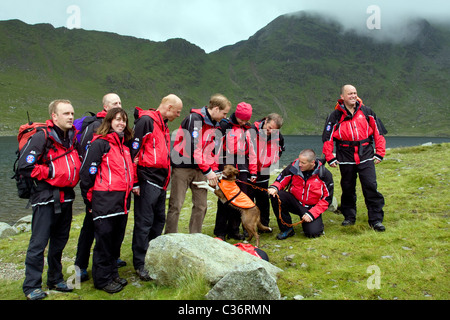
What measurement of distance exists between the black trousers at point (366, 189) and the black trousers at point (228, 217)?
3.01 m

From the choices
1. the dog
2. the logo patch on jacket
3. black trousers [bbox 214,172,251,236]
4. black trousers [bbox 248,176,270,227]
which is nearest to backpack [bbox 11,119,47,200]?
the logo patch on jacket

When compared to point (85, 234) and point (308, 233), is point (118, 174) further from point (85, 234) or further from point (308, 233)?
point (308, 233)

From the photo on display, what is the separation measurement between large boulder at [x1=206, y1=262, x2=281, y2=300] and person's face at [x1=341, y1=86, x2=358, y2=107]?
228 inches

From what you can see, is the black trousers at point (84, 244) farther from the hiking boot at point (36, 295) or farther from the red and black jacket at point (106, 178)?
the hiking boot at point (36, 295)

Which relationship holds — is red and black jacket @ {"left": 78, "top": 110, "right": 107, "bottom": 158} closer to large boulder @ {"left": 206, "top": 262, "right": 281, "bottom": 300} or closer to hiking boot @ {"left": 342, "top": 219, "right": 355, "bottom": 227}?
large boulder @ {"left": 206, "top": 262, "right": 281, "bottom": 300}

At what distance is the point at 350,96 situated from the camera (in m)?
8.25

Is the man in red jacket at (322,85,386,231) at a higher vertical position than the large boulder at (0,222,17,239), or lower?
higher

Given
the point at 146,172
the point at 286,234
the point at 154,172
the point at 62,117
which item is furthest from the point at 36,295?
the point at 286,234

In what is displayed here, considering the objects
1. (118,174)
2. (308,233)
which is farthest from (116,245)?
(308,233)

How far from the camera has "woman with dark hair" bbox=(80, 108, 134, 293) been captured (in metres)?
5.44

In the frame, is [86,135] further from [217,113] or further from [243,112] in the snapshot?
[243,112]

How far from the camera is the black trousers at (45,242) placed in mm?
5332

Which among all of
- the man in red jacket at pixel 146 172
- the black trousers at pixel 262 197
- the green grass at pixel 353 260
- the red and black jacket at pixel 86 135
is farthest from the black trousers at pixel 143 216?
the black trousers at pixel 262 197

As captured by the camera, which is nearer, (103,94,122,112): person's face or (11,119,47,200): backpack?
(11,119,47,200): backpack
